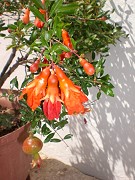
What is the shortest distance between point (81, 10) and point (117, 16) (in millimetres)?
308

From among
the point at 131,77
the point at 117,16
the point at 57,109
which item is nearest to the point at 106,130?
the point at 131,77

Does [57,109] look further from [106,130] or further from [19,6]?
[106,130]

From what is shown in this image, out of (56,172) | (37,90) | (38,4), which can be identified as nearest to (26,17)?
(38,4)

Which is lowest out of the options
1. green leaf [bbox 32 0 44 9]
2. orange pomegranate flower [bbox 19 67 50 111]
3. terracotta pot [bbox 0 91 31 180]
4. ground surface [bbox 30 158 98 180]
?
ground surface [bbox 30 158 98 180]

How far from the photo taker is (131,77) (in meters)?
1.48

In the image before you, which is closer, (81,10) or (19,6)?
(81,10)

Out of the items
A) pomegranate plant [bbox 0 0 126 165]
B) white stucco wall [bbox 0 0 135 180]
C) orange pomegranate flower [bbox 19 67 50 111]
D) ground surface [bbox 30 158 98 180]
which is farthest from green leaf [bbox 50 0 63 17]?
ground surface [bbox 30 158 98 180]

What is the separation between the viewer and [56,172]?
1.91 metres

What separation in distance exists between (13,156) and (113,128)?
58 cm

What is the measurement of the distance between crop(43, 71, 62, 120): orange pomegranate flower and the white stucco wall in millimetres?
780

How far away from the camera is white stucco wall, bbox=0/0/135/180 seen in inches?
56.0

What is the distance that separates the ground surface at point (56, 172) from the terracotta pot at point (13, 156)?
0.27 metres

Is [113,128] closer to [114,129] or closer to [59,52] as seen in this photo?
[114,129]

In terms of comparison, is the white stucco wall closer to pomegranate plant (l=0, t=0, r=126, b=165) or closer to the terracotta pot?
pomegranate plant (l=0, t=0, r=126, b=165)
